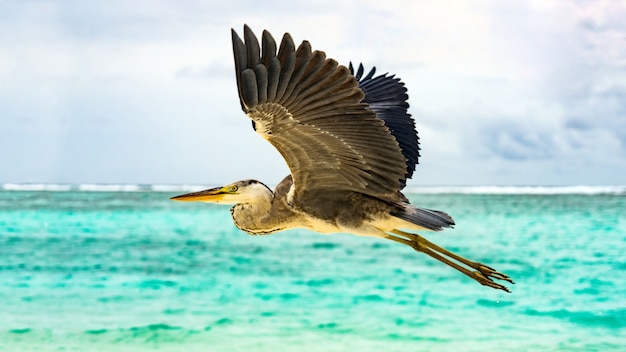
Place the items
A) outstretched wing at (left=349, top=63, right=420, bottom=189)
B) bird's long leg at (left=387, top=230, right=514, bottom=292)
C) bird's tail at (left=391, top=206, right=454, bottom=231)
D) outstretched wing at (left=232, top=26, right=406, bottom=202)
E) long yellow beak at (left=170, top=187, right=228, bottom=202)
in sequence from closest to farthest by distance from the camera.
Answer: outstretched wing at (left=232, top=26, right=406, bottom=202)
long yellow beak at (left=170, top=187, right=228, bottom=202)
bird's tail at (left=391, top=206, right=454, bottom=231)
bird's long leg at (left=387, top=230, right=514, bottom=292)
outstretched wing at (left=349, top=63, right=420, bottom=189)

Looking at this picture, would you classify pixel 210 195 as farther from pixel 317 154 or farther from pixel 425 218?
pixel 425 218

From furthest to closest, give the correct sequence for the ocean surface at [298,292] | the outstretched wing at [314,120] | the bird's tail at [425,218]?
the ocean surface at [298,292] < the bird's tail at [425,218] < the outstretched wing at [314,120]

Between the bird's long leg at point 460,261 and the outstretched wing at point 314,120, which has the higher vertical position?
the outstretched wing at point 314,120

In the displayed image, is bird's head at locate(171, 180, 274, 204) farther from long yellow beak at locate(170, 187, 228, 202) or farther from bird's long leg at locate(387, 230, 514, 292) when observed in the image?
bird's long leg at locate(387, 230, 514, 292)

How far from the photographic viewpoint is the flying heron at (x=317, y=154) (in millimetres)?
2518

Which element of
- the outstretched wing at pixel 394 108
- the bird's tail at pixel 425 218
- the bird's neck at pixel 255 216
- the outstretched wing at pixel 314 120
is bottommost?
the bird's neck at pixel 255 216

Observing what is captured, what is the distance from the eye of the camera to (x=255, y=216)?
10.0 feet

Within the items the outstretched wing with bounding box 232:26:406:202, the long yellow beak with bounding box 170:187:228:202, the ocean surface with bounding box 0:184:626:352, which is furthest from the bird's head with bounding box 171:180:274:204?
the ocean surface with bounding box 0:184:626:352

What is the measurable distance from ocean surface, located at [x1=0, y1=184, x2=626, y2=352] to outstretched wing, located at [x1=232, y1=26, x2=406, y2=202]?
6.90 metres

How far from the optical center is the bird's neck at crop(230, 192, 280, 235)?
3.03 meters

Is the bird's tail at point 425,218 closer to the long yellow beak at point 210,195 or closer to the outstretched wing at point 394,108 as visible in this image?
the outstretched wing at point 394,108

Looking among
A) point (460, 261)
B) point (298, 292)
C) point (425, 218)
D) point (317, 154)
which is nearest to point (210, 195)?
point (317, 154)

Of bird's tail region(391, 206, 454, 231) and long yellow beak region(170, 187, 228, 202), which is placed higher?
bird's tail region(391, 206, 454, 231)

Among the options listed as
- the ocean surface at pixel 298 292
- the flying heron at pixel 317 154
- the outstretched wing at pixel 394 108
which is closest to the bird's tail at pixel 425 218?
the flying heron at pixel 317 154
